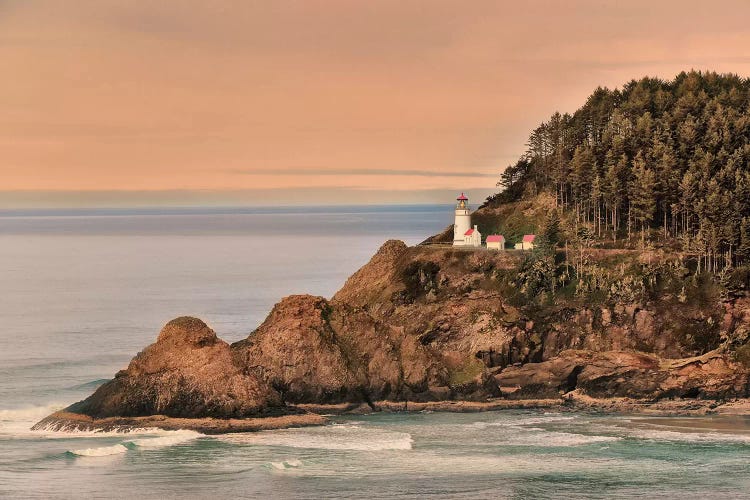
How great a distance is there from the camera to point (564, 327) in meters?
122

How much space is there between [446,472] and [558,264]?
4658 centimetres

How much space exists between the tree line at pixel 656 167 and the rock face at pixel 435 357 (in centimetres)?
1364

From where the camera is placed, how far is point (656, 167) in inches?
5664

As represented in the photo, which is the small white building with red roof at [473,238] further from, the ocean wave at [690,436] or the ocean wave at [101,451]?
the ocean wave at [101,451]

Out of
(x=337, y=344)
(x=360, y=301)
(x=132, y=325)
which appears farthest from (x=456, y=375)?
(x=132, y=325)

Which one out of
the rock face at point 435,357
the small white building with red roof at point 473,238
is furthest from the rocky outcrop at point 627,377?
the small white building with red roof at point 473,238

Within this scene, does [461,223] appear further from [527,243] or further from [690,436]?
[690,436]

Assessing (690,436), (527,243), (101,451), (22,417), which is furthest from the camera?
(527,243)

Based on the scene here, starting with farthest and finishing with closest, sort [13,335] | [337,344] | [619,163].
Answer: [13,335] < [619,163] < [337,344]

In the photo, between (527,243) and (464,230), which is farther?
(464,230)

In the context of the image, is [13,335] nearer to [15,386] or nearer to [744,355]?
[15,386]

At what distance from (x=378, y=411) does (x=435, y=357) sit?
7863 mm

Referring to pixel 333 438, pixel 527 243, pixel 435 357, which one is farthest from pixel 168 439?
pixel 527 243

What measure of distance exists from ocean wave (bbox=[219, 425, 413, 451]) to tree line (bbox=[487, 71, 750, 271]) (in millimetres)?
44367
